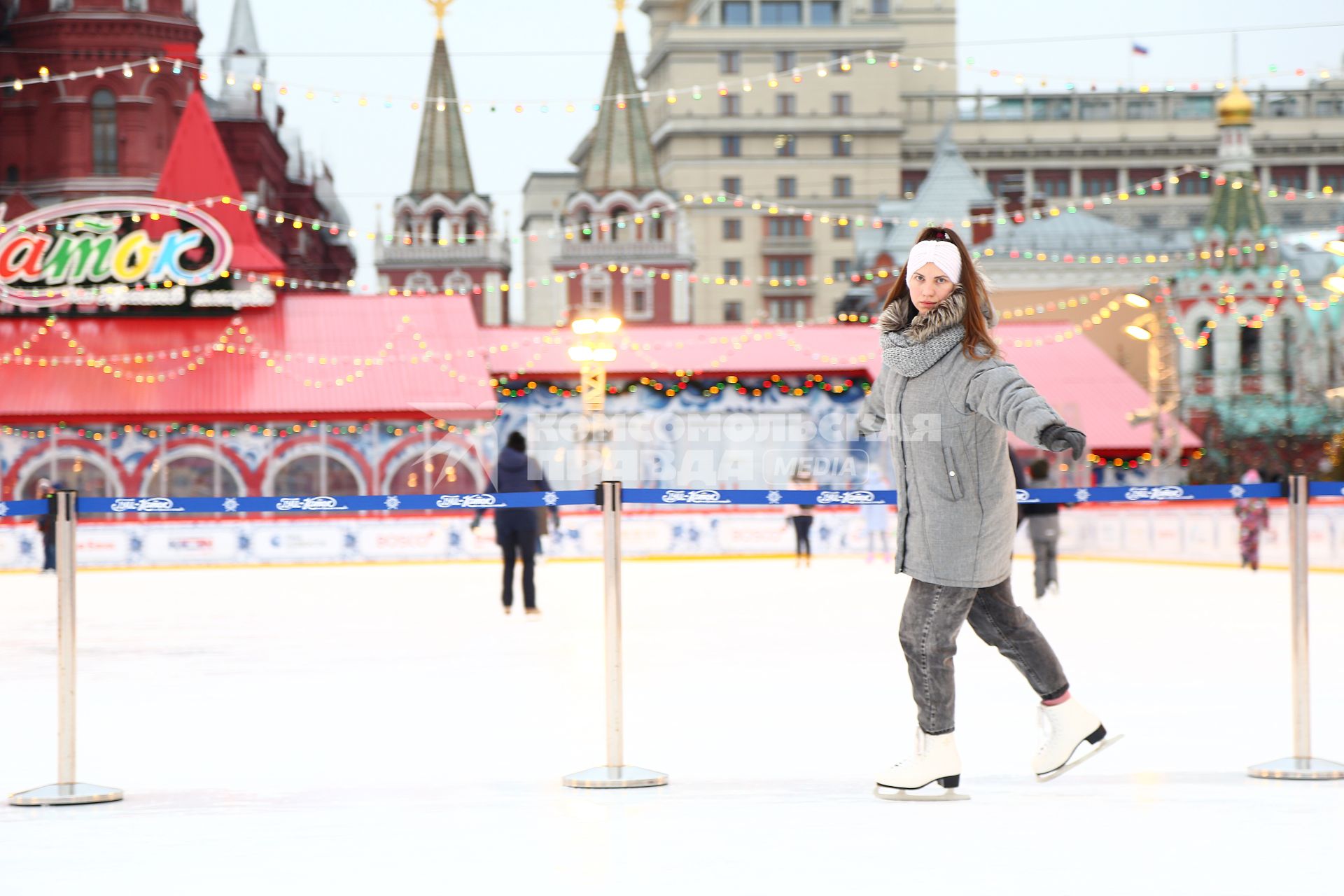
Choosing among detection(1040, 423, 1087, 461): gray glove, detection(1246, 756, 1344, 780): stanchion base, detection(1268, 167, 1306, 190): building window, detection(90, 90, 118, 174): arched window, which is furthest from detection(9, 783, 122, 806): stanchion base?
detection(1268, 167, 1306, 190): building window

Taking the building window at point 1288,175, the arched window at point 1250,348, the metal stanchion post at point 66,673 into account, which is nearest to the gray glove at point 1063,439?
the metal stanchion post at point 66,673

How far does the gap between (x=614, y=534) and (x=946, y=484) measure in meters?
1.32

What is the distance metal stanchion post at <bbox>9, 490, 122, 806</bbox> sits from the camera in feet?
18.1

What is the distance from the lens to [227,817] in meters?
5.12

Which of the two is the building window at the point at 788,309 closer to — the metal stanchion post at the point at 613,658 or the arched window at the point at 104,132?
the arched window at the point at 104,132

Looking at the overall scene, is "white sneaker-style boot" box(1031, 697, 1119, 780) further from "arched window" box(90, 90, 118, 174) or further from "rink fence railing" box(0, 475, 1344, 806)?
"arched window" box(90, 90, 118, 174)

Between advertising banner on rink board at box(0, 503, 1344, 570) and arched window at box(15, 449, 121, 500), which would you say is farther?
arched window at box(15, 449, 121, 500)

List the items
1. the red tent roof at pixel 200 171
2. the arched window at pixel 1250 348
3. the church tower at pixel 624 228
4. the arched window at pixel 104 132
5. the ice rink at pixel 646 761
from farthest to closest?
the church tower at pixel 624 228
the arched window at pixel 1250 348
the arched window at pixel 104 132
the red tent roof at pixel 200 171
the ice rink at pixel 646 761

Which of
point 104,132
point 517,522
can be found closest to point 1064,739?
point 517,522

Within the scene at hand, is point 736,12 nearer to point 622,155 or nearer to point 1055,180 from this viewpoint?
point 1055,180

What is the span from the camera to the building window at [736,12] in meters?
83.1

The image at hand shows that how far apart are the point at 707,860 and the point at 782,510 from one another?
23.6 metres

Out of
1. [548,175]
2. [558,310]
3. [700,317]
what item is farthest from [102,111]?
[548,175]

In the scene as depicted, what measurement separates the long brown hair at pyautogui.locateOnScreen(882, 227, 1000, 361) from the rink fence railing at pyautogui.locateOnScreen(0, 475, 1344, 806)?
73 cm
